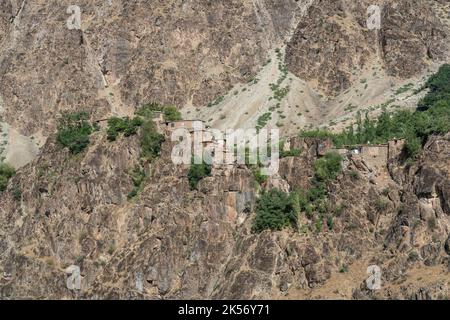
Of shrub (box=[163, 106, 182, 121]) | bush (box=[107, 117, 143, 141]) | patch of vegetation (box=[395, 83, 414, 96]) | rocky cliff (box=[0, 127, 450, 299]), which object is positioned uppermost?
patch of vegetation (box=[395, 83, 414, 96])

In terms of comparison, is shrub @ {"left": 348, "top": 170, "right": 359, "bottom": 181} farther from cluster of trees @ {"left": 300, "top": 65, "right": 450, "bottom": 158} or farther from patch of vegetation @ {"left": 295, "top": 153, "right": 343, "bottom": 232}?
cluster of trees @ {"left": 300, "top": 65, "right": 450, "bottom": 158}

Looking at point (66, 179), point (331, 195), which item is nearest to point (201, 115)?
point (66, 179)

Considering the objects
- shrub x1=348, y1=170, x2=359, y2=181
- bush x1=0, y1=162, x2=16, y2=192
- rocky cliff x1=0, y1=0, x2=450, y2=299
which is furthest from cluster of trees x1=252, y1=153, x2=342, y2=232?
bush x1=0, y1=162, x2=16, y2=192

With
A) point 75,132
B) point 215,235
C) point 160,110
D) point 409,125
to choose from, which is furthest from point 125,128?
point 409,125

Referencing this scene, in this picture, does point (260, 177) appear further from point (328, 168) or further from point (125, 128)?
point (125, 128)

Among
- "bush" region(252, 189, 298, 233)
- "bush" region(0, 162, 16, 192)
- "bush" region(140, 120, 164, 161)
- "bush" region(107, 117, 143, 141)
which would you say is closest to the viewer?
"bush" region(252, 189, 298, 233)

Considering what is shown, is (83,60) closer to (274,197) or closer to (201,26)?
(201,26)

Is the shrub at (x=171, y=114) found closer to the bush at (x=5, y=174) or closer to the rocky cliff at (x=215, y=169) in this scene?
the rocky cliff at (x=215, y=169)
